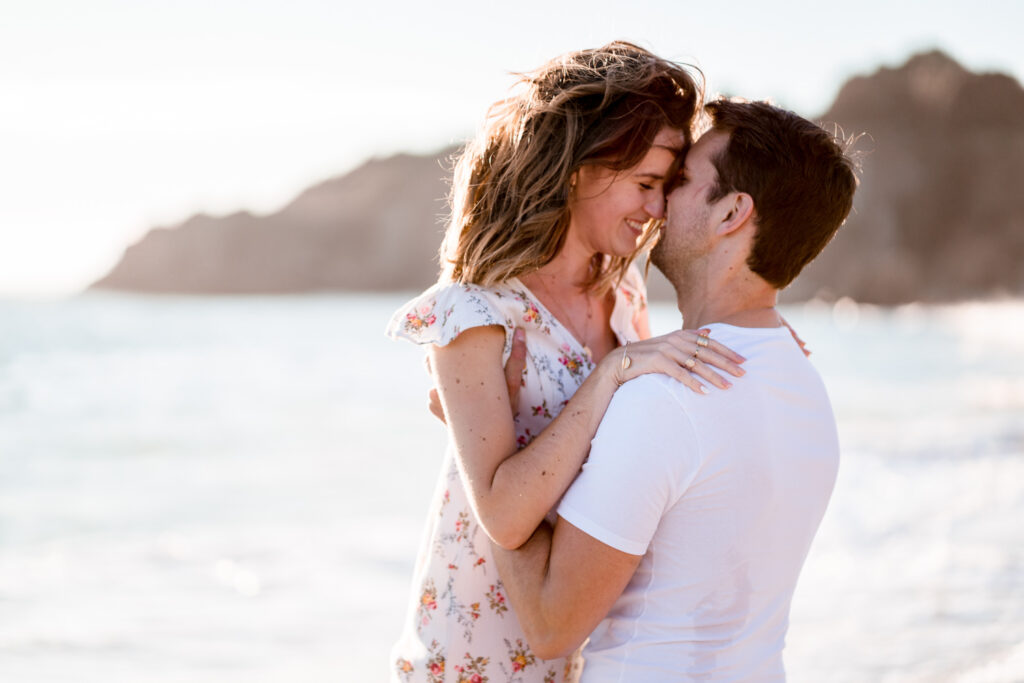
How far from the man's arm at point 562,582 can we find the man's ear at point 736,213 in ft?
2.25

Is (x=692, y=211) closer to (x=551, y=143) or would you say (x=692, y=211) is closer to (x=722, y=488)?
(x=551, y=143)

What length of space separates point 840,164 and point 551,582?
992 mm

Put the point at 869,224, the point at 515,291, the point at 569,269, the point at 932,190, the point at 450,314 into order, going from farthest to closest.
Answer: the point at 932,190, the point at 869,224, the point at 569,269, the point at 515,291, the point at 450,314

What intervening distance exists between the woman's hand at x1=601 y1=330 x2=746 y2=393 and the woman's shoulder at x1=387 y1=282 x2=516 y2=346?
31cm

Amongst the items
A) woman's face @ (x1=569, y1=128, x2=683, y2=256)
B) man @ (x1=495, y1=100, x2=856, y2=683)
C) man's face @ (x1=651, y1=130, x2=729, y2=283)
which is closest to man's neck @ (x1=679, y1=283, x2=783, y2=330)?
man @ (x1=495, y1=100, x2=856, y2=683)

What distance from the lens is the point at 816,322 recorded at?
41562 mm

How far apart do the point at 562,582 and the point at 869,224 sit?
66358 millimetres

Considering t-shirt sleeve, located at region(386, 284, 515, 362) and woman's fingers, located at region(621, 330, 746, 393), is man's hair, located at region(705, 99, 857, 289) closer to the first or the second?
woman's fingers, located at region(621, 330, 746, 393)

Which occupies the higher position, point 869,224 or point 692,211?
point 692,211

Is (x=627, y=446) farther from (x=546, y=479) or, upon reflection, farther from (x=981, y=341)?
(x=981, y=341)

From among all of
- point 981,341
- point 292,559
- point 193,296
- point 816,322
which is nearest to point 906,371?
point 981,341

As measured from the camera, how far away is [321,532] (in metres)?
8.19

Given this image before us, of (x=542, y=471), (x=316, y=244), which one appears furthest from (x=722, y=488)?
(x=316, y=244)

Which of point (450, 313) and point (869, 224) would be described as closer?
point (450, 313)
